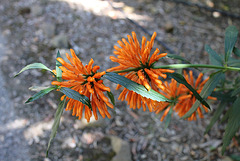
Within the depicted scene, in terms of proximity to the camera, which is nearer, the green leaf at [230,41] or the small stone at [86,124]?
the green leaf at [230,41]

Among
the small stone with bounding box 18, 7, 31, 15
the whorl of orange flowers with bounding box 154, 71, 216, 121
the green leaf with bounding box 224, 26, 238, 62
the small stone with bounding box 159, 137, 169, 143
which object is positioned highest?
the green leaf with bounding box 224, 26, 238, 62

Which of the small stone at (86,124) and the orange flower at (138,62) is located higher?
the orange flower at (138,62)

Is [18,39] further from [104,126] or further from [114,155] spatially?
[114,155]

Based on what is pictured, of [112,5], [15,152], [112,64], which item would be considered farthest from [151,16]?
[15,152]

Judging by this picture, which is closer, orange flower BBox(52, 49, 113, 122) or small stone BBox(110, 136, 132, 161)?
orange flower BBox(52, 49, 113, 122)

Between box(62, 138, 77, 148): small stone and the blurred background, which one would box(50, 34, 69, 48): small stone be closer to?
the blurred background

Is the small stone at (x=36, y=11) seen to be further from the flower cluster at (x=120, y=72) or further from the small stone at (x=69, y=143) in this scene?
the flower cluster at (x=120, y=72)

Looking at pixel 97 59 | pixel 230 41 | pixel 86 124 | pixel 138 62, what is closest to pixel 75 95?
pixel 138 62

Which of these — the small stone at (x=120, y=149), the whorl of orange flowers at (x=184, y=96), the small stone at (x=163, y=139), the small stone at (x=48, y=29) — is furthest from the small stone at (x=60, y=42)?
the whorl of orange flowers at (x=184, y=96)

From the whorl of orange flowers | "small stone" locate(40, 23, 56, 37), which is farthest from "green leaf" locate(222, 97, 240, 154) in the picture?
"small stone" locate(40, 23, 56, 37)
